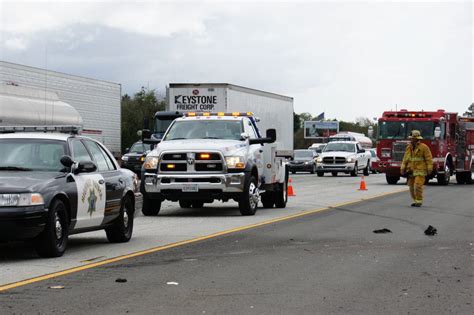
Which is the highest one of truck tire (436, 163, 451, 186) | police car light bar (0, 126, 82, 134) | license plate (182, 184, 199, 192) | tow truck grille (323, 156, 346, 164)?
police car light bar (0, 126, 82, 134)

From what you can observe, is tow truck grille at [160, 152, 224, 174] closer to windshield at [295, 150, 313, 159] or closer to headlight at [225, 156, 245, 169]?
headlight at [225, 156, 245, 169]

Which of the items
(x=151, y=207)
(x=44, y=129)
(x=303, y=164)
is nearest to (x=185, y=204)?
(x=151, y=207)

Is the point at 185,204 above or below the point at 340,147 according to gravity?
below

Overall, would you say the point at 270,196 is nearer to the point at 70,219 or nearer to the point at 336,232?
the point at 336,232

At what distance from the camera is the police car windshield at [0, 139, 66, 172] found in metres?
11.9

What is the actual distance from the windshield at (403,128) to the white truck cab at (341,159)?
10.7m

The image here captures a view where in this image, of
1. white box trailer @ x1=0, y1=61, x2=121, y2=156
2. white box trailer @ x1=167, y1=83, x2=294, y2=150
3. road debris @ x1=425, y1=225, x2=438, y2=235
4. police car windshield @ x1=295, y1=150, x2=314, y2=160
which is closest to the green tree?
police car windshield @ x1=295, y1=150, x2=314, y2=160

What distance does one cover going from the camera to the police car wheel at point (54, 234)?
11.2 metres

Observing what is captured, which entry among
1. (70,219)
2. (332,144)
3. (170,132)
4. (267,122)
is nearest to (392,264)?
(70,219)

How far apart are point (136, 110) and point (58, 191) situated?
76152mm

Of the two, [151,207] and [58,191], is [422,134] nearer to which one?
[151,207]

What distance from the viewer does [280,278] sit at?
9.88m

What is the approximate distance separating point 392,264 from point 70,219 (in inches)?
154

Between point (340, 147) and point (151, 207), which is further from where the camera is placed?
point (340, 147)
